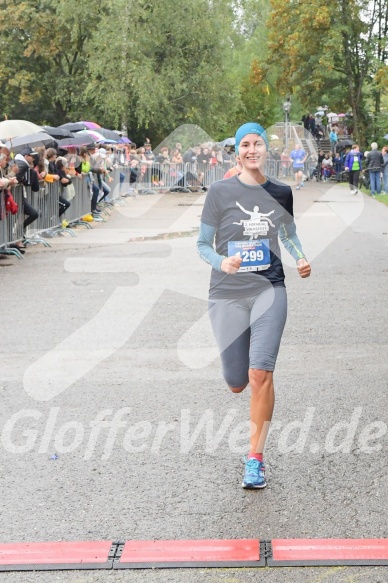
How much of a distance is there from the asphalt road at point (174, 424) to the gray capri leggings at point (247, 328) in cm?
57

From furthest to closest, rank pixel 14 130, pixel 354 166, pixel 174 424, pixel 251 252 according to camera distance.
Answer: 1. pixel 354 166
2. pixel 14 130
3. pixel 174 424
4. pixel 251 252

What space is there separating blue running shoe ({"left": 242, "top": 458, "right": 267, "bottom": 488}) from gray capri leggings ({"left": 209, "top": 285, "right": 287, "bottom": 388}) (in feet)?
1.62

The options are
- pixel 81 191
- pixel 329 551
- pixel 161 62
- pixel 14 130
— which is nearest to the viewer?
pixel 329 551

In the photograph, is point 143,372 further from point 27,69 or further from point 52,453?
point 27,69

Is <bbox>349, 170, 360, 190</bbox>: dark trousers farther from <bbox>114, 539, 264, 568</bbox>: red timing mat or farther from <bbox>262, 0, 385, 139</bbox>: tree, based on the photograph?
<bbox>114, 539, 264, 568</bbox>: red timing mat

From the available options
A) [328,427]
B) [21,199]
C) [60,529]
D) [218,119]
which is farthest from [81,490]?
[218,119]

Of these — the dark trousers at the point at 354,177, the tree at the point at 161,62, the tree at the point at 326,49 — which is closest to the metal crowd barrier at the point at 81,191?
the dark trousers at the point at 354,177

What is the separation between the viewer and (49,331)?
10.3m

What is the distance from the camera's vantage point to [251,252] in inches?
223

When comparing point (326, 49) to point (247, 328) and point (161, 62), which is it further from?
point (247, 328)

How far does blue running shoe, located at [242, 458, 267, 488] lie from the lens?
5.47 metres

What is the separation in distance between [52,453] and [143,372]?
7.54 feet

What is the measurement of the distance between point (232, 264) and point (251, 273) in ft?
0.87

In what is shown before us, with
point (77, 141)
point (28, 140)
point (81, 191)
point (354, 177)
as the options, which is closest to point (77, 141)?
point (77, 141)
